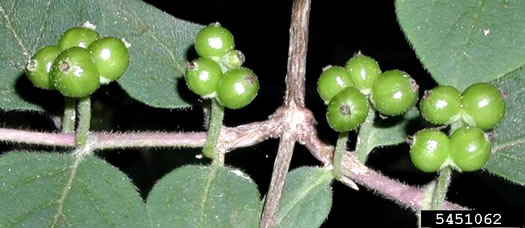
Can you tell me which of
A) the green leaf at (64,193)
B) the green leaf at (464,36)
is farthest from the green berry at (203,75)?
the green leaf at (464,36)

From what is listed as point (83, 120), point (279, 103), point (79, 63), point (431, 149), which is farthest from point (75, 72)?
point (279, 103)

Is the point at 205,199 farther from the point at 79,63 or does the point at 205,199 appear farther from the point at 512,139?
the point at 512,139

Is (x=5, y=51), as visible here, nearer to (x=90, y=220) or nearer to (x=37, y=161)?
(x=37, y=161)

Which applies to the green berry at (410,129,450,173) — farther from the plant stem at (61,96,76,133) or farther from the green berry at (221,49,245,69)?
the plant stem at (61,96,76,133)

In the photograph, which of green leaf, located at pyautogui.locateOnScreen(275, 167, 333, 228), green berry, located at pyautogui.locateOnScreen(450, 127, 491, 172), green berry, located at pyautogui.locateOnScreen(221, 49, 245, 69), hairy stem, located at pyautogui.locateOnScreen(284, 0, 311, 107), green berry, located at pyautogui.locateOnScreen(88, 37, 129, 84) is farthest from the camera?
hairy stem, located at pyautogui.locateOnScreen(284, 0, 311, 107)

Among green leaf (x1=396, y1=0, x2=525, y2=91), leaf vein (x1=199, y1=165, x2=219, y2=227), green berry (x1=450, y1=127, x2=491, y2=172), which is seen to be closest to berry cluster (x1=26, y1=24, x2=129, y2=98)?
leaf vein (x1=199, y1=165, x2=219, y2=227)

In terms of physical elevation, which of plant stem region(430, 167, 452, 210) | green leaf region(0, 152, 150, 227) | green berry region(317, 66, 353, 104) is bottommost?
green leaf region(0, 152, 150, 227)

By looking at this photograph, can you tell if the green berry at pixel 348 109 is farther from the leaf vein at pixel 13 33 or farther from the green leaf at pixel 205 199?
the leaf vein at pixel 13 33

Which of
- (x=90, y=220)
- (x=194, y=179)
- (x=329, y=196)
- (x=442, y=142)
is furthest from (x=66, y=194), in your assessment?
(x=442, y=142)
